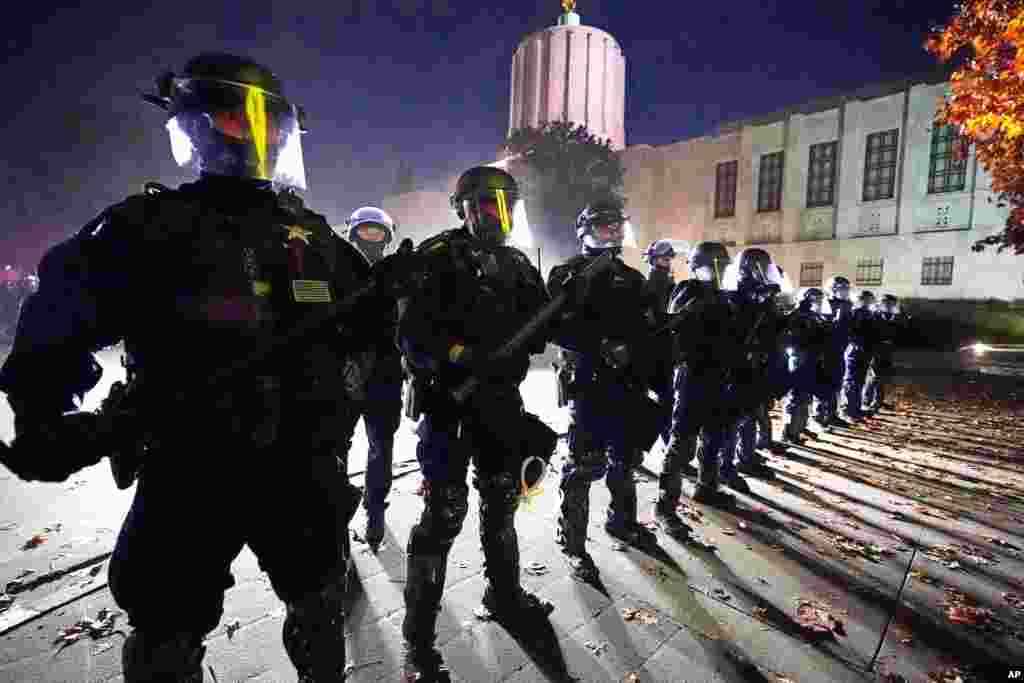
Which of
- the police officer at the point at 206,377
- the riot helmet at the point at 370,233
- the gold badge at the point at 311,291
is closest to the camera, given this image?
the police officer at the point at 206,377

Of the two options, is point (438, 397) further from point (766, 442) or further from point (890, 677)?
point (766, 442)

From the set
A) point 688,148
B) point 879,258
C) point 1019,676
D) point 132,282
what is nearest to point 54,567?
point 132,282

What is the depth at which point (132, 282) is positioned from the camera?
161cm

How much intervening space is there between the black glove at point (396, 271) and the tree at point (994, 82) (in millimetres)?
17013

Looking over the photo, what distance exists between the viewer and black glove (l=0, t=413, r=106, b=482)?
1375 millimetres

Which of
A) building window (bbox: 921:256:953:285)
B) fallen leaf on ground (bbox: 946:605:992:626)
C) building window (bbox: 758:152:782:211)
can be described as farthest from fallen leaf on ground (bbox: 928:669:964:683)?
building window (bbox: 758:152:782:211)

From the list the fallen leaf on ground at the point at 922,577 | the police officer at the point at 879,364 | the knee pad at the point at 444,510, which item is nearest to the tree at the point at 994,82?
the police officer at the point at 879,364

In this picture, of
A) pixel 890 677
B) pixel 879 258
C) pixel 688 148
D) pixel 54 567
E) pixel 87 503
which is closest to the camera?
pixel 890 677

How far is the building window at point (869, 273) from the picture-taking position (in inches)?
1051

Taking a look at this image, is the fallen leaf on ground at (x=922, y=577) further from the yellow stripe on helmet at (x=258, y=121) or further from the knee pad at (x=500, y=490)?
the yellow stripe on helmet at (x=258, y=121)

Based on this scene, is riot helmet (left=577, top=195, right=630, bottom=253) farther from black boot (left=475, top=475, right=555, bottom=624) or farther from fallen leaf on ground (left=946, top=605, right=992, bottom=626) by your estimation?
fallen leaf on ground (left=946, top=605, right=992, bottom=626)

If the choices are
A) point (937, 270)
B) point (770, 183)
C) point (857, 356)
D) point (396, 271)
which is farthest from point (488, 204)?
point (770, 183)

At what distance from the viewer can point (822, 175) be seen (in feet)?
94.9

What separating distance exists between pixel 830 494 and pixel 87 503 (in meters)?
7.71
